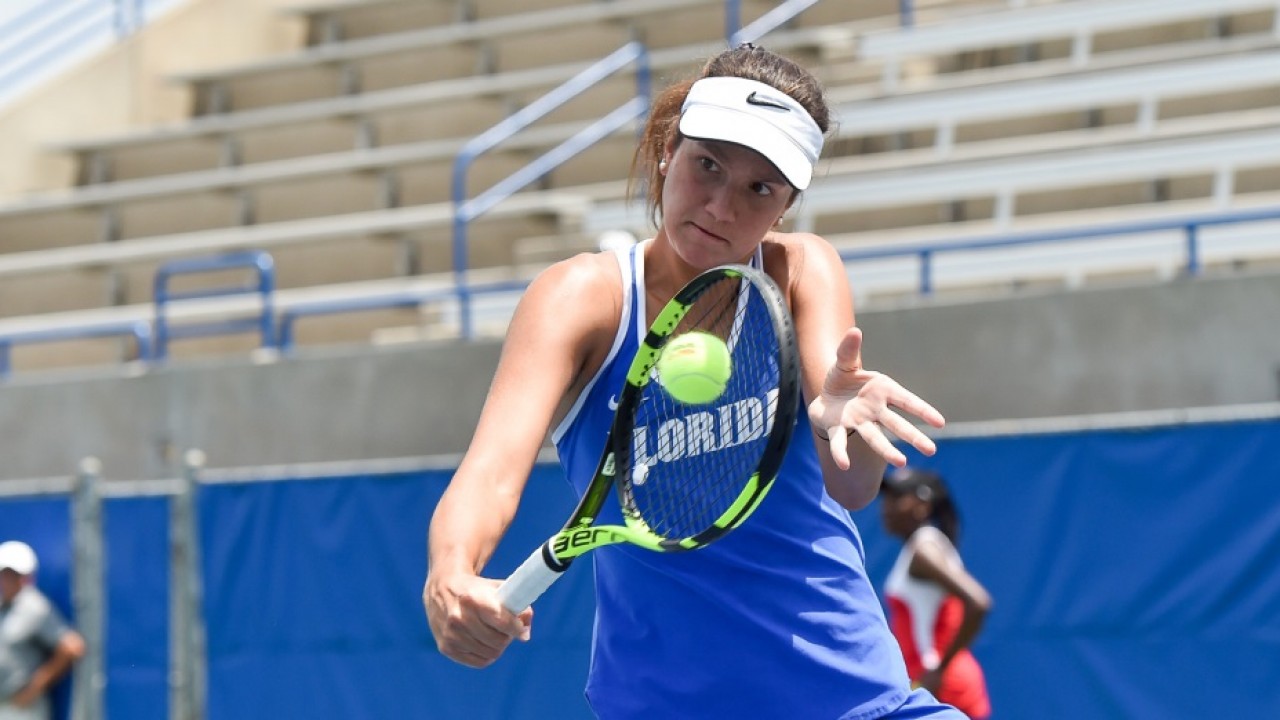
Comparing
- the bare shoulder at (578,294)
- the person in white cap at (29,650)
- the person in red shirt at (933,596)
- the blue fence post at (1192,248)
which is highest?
the bare shoulder at (578,294)

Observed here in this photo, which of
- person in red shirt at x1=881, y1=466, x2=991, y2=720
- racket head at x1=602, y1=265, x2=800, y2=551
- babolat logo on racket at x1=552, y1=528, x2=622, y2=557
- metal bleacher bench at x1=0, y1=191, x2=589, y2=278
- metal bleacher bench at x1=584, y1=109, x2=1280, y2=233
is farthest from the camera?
metal bleacher bench at x1=0, y1=191, x2=589, y2=278

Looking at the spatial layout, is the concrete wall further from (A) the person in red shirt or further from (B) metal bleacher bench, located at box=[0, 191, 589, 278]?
(B) metal bleacher bench, located at box=[0, 191, 589, 278]

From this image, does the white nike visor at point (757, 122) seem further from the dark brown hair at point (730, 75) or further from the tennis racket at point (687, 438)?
the tennis racket at point (687, 438)

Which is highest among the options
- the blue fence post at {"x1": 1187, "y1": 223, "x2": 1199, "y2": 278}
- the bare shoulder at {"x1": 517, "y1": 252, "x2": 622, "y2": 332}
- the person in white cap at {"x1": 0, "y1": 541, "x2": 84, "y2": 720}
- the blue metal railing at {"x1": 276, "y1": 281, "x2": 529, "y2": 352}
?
the bare shoulder at {"x1": 517, "y1": 252, "x2": 622, "y2": 332}

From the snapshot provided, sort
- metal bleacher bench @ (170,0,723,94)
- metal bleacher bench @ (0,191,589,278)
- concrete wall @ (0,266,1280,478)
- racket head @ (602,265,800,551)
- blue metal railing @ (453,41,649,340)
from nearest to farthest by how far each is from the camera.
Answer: racket head @ (602,265,800,551) < concrete wall @ (0,266,1280,478) < blue metal railing @ (453,41,649,340) < metal bleacher bench @ (0,191,589,278) < metal bleacher bench @ (170,0,723,94)

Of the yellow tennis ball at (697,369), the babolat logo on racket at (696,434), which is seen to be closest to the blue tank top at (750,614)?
the babolat logo on racket at (696,434)

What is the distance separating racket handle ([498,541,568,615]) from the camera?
2.42 m

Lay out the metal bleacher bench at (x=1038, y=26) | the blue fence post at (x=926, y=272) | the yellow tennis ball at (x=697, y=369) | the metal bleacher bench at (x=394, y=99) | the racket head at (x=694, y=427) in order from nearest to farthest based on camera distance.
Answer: the yellow tennis ball at (x=697, y=369)
the racket head at (x=694, y=427)
the blue fence post at (x=926, y=272)
the metal bleacher bench at (x=1038, y=26)
the metal bleacher bench at (x=394, y=99)

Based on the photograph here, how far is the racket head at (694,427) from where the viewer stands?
8.91ft

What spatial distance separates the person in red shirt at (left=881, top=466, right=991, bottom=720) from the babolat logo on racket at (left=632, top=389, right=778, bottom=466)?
3.47 meters

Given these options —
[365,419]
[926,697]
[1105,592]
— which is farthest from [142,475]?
[926,697]

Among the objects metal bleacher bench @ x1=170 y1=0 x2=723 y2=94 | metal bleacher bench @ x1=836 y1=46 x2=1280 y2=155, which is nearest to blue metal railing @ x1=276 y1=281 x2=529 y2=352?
metal bleacher bench @ x1=836 y1=46 x2=1280 y2=155

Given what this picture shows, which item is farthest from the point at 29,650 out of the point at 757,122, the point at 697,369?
the point at 697,369

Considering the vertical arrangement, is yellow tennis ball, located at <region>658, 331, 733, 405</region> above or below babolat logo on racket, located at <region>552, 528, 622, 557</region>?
above
